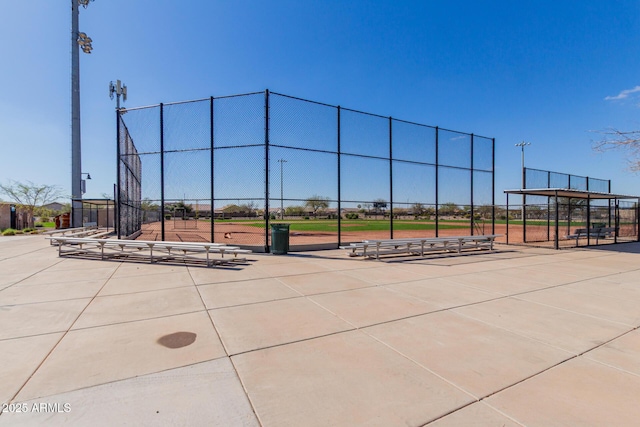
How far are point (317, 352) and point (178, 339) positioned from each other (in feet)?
6.07

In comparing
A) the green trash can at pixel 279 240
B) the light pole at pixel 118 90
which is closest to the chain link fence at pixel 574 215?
the green trash can at pixel 279 240

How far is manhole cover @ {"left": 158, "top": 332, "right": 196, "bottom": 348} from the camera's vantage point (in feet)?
13.0

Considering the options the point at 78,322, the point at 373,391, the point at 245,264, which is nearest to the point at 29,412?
the point at 78,322

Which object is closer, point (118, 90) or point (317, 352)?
point (317, 352)

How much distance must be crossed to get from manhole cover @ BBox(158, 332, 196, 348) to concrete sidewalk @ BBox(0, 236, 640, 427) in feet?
0.09

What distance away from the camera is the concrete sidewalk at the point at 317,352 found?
2.67m

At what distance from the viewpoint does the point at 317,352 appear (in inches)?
148

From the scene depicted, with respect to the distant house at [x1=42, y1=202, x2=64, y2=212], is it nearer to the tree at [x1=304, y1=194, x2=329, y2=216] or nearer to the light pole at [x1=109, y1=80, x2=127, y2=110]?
the light pole at [x1=109, y1=80, x2=127, y2=110]

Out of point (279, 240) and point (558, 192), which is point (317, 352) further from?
point (558, 192)

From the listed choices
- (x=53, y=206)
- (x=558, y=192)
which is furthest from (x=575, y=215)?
(x=53, y=206)

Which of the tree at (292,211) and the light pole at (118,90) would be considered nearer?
the tree at (292,211)

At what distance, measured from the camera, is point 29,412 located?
262 centimetres

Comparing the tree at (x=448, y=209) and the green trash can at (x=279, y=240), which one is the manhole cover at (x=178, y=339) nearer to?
the green trash can at (x=279, y=240)

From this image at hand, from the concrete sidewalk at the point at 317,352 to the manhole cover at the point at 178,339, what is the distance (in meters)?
0.03
